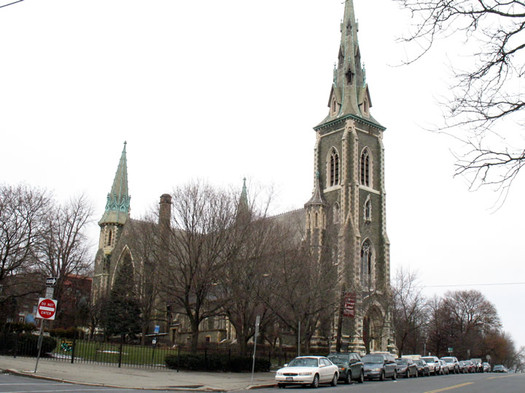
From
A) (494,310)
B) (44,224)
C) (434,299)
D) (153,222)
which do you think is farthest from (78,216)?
(494,310)

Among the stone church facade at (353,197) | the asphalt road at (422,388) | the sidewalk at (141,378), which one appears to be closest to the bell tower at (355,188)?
the stone church facade at (353,197)

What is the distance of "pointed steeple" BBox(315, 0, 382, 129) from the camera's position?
213 feet

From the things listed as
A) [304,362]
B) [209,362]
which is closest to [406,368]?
[209,362]

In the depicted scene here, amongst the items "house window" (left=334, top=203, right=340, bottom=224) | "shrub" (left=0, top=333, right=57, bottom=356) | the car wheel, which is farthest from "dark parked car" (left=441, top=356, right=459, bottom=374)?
"shrub" (left=0, top=333, right=57, bottom=356)

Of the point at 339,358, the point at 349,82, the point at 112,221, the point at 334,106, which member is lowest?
the point at 339,358

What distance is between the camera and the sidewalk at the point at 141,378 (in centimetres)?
1900

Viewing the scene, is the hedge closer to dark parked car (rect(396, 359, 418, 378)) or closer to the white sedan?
the white sedan

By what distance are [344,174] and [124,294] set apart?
85.8ft

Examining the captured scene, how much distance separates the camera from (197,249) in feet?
94.1

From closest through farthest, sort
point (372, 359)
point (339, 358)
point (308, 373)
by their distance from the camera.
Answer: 1. point (308, 373)
2. point (339, 358)
3. point (372, 359)

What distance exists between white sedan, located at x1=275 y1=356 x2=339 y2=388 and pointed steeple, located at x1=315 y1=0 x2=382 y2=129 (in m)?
42.7

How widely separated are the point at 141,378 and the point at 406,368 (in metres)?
20.6

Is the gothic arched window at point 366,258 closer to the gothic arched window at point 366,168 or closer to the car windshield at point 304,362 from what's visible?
the gothic arched window at point 366,168

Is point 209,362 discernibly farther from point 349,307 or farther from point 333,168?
point 333,168
